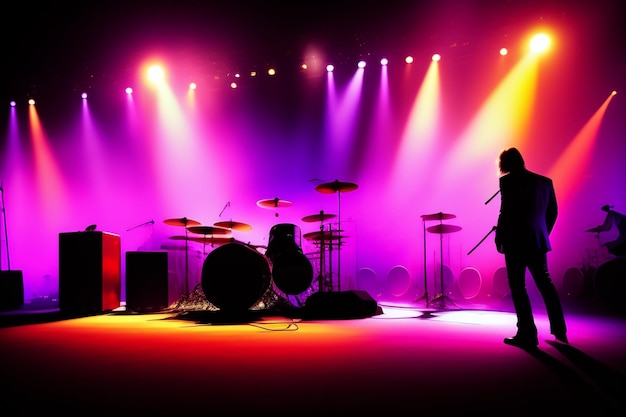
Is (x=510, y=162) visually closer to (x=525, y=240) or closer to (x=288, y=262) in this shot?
(x=525, y=240)

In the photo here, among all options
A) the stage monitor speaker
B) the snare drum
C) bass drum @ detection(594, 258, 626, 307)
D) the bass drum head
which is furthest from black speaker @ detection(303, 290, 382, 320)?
the stage monitor speaker

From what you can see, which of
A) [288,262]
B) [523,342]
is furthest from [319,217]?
[523,342]

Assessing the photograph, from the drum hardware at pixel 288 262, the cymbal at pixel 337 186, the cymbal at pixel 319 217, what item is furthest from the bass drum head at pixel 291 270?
the cymbal at pixel 337 186

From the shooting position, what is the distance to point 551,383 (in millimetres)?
2064

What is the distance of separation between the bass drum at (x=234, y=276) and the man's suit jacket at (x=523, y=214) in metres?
2.67

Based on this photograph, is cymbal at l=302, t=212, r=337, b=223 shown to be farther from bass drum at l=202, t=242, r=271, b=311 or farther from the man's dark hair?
the man's dark hair

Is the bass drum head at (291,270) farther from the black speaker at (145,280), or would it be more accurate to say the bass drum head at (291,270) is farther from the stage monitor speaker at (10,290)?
the stage monitor speaker at (10,290)

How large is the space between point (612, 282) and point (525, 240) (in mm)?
3733

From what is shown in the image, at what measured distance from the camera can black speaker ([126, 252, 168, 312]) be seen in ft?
19.5

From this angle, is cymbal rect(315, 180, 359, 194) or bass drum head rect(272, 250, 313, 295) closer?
bass drum head rect(272, 250, 313, 295)

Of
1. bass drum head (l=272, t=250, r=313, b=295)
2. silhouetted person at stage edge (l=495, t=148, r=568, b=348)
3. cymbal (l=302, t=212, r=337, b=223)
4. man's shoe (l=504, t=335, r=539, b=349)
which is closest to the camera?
man's shoe (l=504, t=335, r=539, b=349)

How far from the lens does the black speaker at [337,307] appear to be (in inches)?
203

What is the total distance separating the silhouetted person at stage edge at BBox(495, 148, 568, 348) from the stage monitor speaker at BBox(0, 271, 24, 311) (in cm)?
761

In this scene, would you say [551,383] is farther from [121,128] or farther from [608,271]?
[121,128]
